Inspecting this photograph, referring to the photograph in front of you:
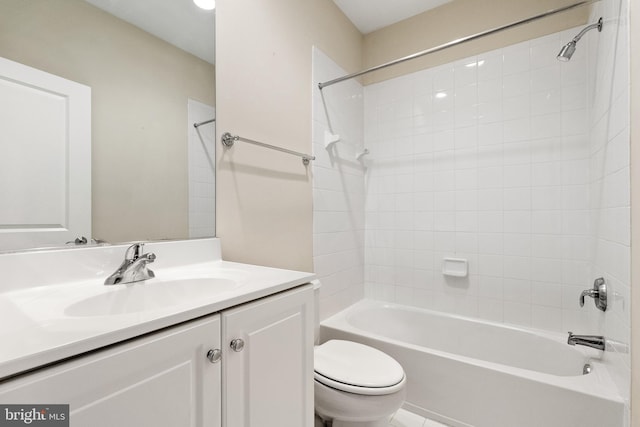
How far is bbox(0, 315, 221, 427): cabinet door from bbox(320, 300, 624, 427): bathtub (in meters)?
1.26

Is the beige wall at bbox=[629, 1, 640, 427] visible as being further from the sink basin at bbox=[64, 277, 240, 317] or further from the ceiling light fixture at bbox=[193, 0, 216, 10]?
the ceiling light fixture at bbox=[193, 0, 216, 10]

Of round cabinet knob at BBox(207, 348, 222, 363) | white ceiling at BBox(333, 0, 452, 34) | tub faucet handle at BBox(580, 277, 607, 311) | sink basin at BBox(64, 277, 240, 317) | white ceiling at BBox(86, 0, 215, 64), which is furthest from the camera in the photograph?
white ceiling at BBox(333, 0, 452, 34)

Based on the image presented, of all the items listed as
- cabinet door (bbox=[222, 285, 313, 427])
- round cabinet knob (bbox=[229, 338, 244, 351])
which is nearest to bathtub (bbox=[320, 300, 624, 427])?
cabinet door (bbox=[222, 285, 313, 427])

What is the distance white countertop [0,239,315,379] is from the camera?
437 millimetres

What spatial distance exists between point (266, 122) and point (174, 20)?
21.7 inches

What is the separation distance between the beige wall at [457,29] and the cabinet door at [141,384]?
2260mm

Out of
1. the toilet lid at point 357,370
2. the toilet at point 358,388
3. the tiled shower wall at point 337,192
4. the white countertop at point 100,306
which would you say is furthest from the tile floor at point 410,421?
the white countertop at point 100,306

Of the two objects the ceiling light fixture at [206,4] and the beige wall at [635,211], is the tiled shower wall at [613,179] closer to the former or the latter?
the beige wall at [635,211]

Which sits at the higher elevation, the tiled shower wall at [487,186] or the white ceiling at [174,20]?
the white ceiling at [174,20]

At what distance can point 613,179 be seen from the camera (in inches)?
46.4

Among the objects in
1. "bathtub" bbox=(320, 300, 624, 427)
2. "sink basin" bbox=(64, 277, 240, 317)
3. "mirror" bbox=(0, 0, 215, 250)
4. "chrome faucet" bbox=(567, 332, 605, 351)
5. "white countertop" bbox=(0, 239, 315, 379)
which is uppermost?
"mirror" bbox=(0, 0, 215, 250)

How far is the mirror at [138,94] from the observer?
875 millimetres

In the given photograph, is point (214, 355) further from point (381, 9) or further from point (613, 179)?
point (381, 9)

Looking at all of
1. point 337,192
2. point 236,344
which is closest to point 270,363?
point 236,344
